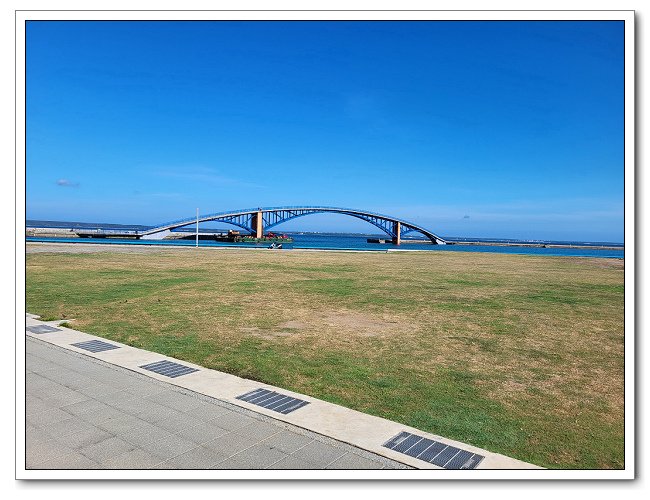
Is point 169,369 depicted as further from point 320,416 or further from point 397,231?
point 397,231

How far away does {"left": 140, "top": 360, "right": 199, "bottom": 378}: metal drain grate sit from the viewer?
19.0ft

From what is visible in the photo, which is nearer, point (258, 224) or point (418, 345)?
point (418, 345)

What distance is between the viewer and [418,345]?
303 inches

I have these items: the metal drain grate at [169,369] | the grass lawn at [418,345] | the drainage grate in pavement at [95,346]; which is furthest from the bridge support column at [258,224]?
the metal drain grate at [169,369]

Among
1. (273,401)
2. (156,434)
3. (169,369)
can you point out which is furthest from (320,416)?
(169,369)

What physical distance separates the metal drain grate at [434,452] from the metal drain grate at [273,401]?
1.20 m

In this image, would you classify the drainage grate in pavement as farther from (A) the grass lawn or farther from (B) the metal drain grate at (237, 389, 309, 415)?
(B) the metal drain grate at (237, 389, 309, 415)

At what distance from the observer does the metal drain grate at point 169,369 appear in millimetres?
5805

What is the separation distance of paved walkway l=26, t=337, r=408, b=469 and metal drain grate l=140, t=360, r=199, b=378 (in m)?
0.40

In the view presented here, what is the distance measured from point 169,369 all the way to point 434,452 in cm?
376

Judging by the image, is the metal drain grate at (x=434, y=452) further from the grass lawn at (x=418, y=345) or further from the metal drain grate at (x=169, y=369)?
the metal drain grate at (x=169, y=369)

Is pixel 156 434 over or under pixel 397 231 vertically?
under
